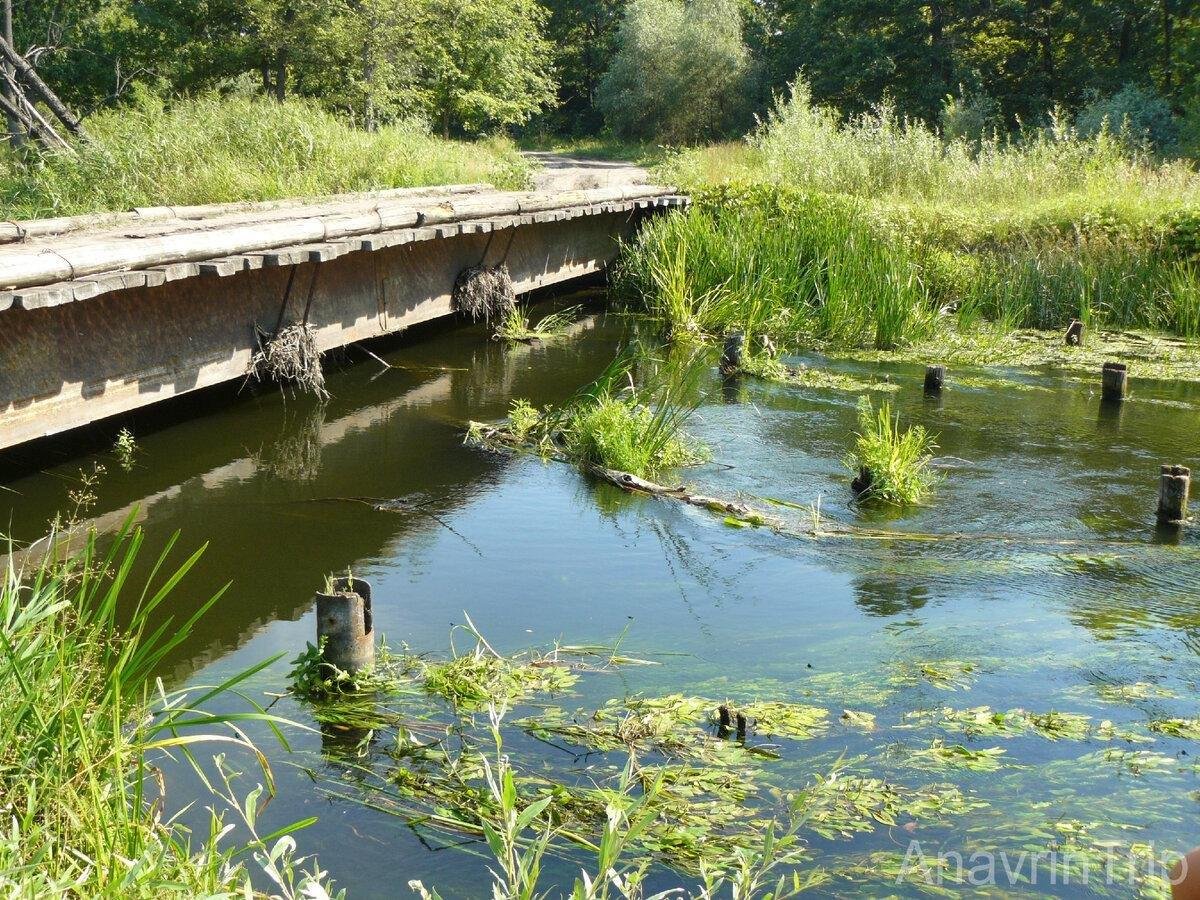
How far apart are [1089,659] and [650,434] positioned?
3.47 m

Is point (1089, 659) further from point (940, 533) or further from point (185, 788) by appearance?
point (185, 788)

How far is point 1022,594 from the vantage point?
5.67m

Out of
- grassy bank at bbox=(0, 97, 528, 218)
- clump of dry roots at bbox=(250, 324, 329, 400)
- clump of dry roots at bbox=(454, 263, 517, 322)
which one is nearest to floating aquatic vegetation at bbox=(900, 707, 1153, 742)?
clump of dry roots at bbox=(250, 324, 329, 400)

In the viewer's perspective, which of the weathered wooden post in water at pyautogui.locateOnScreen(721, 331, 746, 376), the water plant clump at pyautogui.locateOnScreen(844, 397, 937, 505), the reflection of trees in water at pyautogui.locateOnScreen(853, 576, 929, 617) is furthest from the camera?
the weathered wooden post in water at pyautogui.locateOnScreen(721, 331, 746, 376)

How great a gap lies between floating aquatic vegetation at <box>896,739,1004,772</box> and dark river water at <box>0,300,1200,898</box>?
4cm

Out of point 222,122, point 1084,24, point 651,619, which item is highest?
point 1084,24

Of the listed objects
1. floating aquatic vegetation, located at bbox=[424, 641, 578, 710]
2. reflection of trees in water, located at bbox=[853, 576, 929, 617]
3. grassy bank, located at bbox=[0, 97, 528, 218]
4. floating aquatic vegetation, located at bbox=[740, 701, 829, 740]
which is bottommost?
reflection of trees in water, located at bbox=[853, 576, 929, 617]

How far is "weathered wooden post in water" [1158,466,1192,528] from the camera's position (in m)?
6.64

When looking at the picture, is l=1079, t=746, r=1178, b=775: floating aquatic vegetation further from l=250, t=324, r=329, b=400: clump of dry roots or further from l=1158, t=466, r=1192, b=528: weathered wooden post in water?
l=250, t=324, r=329, b=400: clump of dry roots

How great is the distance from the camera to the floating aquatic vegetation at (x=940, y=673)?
4.57m

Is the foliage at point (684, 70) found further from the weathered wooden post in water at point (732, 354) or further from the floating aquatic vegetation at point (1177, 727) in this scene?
the floating aquatic vegetation at point (1177, 727)

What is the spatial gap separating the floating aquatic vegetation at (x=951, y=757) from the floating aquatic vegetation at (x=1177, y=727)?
64 cm

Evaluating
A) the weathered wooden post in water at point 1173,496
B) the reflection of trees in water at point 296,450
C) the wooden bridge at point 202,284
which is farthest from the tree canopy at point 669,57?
the weathered wooden post in water at point 1173,496

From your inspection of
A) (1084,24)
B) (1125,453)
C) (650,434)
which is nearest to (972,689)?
(650,434)
